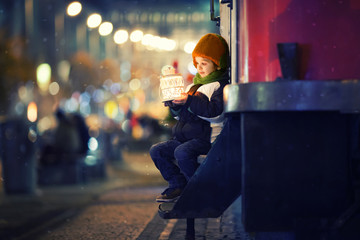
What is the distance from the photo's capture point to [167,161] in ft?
15.6

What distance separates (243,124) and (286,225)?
64 centimetres

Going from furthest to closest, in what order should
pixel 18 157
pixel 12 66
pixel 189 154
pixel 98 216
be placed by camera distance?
pixel 12 66, pixel 18 157, pixel 98 216, pixel 189 154

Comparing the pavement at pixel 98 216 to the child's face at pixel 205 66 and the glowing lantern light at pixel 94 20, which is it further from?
the glowing lantern light at pixel 94 20

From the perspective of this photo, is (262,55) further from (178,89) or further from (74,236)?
(74,236)

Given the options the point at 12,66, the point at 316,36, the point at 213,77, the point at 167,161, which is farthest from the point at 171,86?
the point at 12,66

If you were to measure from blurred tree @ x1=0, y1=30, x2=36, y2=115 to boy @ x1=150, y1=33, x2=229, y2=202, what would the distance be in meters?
27.0

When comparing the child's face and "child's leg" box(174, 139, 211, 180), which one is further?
the child's face

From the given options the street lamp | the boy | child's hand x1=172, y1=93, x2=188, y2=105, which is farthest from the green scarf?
the street lamp

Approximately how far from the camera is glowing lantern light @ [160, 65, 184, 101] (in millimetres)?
4137

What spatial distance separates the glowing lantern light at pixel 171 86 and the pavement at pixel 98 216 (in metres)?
2.19

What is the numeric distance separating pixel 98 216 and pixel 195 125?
3886 mm

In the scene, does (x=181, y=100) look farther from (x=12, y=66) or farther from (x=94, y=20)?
(x=12, y=66)

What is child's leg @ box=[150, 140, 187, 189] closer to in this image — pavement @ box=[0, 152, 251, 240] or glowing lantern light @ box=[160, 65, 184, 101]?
glowing lantern light @ box=[160, 65, 184, 101]

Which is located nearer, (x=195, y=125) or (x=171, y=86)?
(x=171, y=86)
